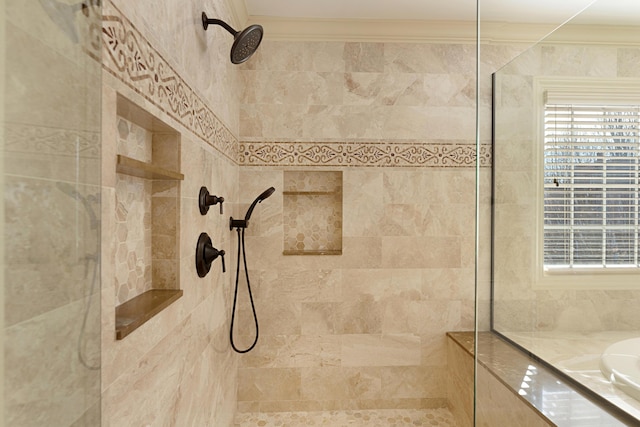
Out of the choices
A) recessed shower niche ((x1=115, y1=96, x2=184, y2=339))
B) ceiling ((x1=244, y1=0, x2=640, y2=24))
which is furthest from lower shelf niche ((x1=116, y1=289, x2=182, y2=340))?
ceiling ((x1=244, y1=0, x2=640, y2=24))

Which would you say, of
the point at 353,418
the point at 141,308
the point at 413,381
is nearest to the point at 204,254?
the point at 141,308

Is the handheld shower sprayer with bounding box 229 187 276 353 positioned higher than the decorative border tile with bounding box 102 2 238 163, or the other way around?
the decorative border tile with bounding box 102 2 238 163

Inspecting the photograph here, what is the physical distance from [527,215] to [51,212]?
119cm

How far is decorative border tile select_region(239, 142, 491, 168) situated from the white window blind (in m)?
1.20

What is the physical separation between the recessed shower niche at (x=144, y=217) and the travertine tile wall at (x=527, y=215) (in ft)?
3.51

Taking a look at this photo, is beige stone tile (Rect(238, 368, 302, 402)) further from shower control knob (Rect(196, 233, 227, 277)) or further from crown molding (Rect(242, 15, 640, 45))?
crown molding (Rect(242, 15, 640, 45))

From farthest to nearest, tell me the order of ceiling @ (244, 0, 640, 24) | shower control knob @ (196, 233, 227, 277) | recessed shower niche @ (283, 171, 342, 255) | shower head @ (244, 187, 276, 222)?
recessed shower niche @ (283, 171, 342, 255), ceiling @ (244, 0, 640, 24), shower head @ (244, 187, 276, 222), shower control knob @ (196, 233, 227, 277)


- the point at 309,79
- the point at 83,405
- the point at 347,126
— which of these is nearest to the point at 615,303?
the point at 83,405

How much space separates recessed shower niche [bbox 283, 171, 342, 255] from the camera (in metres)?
2.29

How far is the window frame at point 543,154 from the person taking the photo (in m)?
0.88

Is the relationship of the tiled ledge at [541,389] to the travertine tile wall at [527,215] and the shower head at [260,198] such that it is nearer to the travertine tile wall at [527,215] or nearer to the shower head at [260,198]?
the travertine tile wall at [527,215]

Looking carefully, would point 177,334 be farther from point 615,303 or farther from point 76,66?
point 615,303

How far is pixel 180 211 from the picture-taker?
115 cm

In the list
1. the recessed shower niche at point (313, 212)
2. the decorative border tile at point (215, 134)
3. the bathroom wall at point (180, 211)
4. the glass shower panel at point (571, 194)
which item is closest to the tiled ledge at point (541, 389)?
the glass shower panel at point (571, 194)
